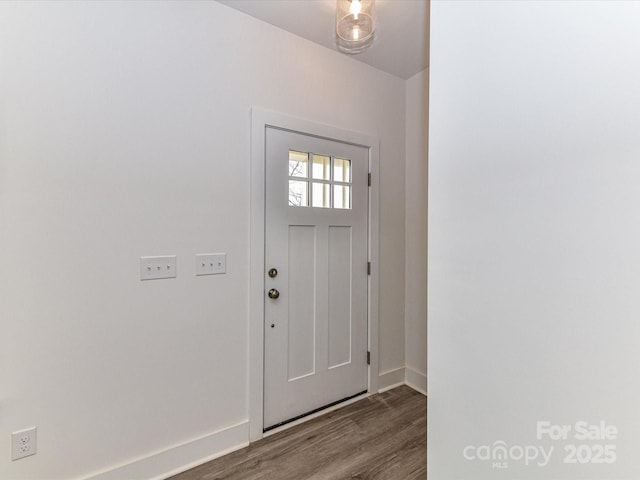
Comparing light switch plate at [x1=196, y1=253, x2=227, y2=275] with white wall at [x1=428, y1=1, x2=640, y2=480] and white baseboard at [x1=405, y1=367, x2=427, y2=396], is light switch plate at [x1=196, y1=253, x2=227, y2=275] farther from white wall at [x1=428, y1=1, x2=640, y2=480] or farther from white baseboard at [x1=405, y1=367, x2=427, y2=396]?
white baseboard at [x1=405, y1=367, x2=427, y2=396]

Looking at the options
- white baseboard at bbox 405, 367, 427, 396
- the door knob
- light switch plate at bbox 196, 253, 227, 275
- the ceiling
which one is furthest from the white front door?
the ceiling

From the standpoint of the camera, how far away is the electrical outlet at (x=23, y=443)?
4.26 ft

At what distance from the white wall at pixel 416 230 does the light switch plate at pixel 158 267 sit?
1.89 m

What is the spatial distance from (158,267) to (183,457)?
1.07 meters

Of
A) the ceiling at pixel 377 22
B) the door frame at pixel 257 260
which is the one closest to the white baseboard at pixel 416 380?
the door frame at pixel 257 260

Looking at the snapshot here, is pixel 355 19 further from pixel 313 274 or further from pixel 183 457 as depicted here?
pixel 183 457

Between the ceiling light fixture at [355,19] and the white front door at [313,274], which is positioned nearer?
the ceiling light fixture at [355,19]

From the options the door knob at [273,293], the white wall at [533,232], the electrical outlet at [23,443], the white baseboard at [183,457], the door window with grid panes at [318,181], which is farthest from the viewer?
the door window with grid panes at [318,181]

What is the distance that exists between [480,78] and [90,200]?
1.68 m

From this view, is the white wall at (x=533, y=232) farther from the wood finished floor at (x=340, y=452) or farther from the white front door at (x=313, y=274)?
the white front door at (x=313, y=274)

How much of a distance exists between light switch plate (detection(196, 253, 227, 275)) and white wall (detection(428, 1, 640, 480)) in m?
1.37

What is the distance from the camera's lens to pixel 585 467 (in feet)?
1.61

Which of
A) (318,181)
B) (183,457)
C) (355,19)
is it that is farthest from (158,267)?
(355,19)

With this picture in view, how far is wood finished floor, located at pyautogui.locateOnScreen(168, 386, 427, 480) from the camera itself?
5.33ft
